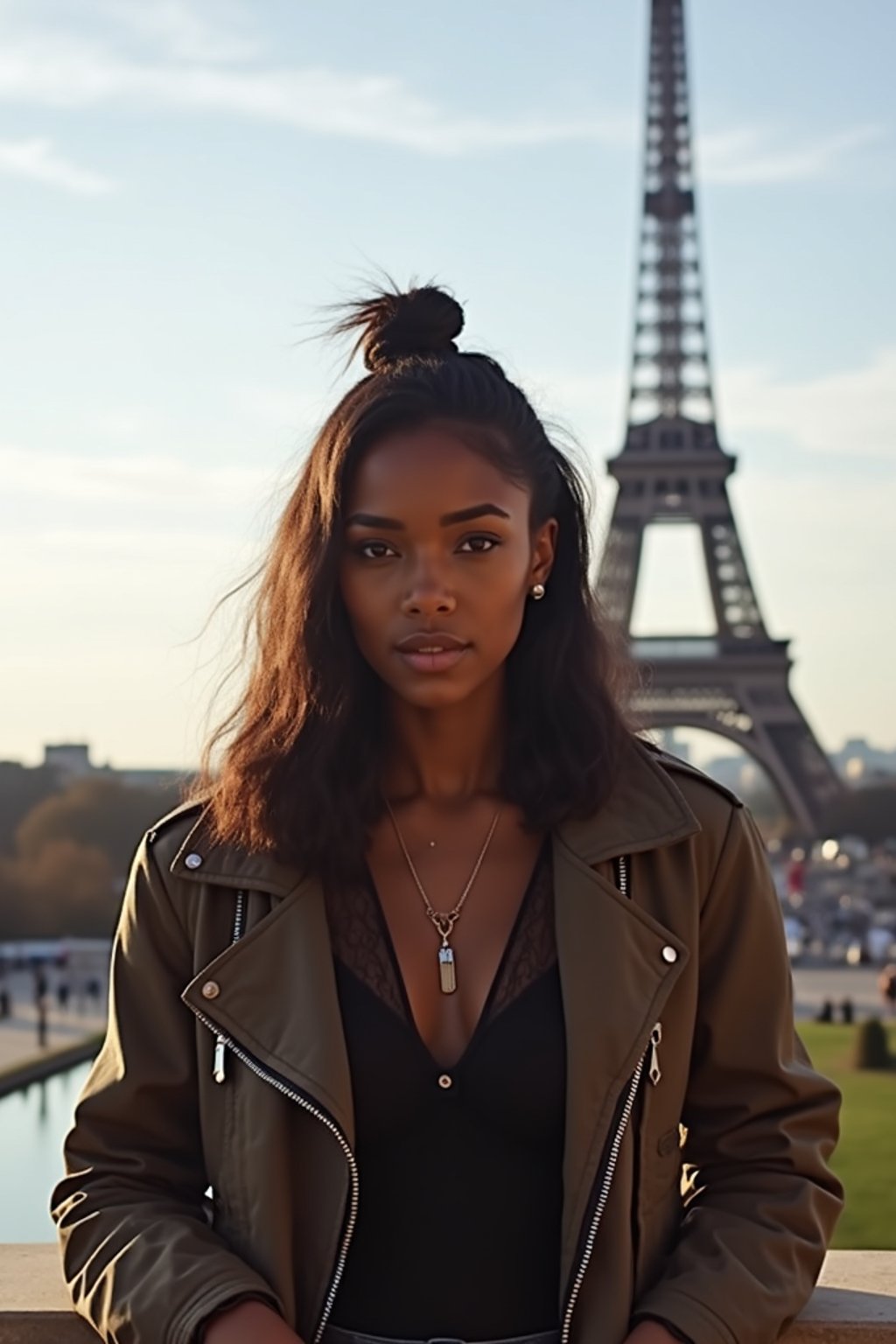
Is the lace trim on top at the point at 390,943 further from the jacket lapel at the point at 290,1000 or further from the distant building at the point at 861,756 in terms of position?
the distant building at the point at 861,756

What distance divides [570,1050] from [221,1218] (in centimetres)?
47

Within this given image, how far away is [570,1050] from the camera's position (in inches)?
91.7

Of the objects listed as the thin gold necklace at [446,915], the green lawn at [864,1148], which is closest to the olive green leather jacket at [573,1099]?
the thin gold necklace at [446,915]

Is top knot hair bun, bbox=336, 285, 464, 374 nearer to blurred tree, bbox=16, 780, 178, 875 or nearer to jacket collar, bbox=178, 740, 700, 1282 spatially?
jacket collar, bbox=178, 740, 700, 1282

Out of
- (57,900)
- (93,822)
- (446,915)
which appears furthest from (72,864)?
(446,915)

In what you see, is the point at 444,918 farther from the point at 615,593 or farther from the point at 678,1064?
the point at 615,593

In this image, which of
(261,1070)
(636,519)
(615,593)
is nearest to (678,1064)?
(261,1070)

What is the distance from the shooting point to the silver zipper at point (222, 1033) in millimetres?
2424

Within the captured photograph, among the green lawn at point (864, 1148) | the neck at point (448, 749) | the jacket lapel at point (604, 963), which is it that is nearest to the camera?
the jacket lapel at point (604, 963)

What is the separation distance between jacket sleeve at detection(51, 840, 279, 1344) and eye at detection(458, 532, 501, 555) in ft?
1.73

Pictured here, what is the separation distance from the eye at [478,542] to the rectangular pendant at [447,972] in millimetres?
473

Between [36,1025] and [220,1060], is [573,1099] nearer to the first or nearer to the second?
[220,1060]

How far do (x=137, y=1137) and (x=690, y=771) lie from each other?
80 cm

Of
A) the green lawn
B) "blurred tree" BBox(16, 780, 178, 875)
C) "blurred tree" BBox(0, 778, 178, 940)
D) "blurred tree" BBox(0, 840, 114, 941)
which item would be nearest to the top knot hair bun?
the green lawn
